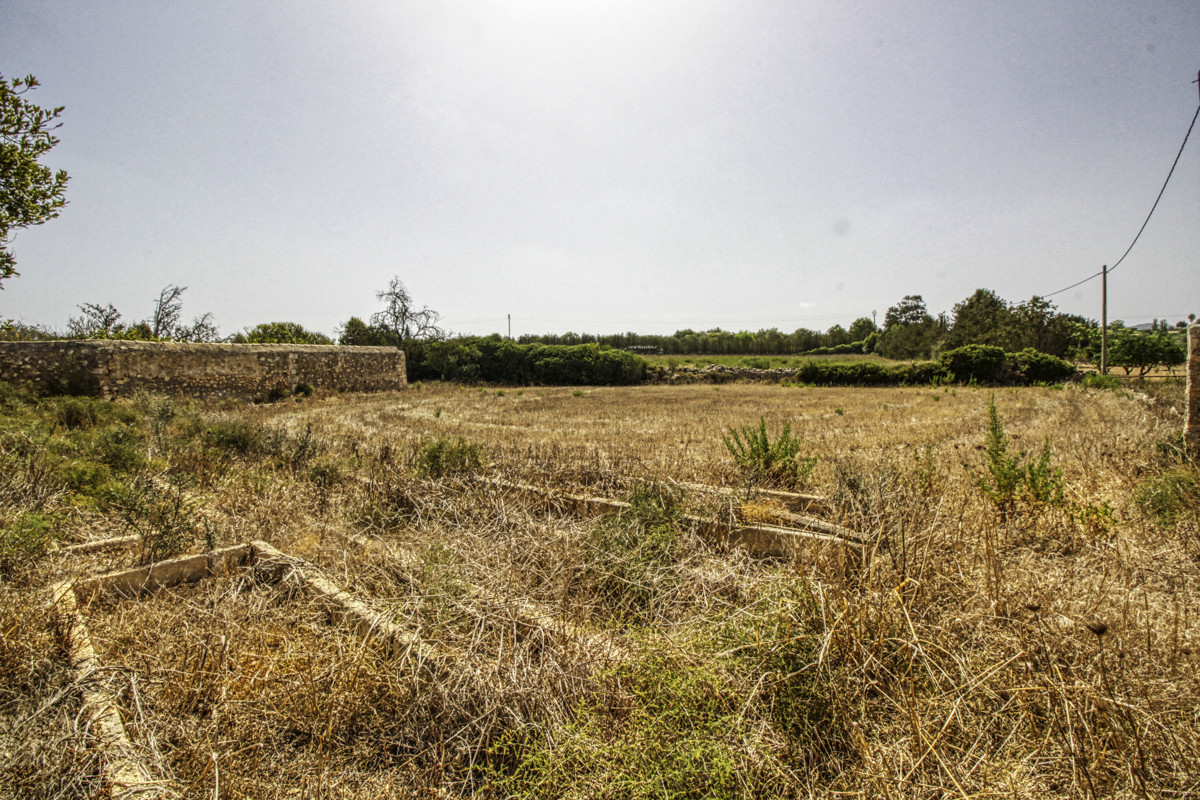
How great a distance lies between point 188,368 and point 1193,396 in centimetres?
1928

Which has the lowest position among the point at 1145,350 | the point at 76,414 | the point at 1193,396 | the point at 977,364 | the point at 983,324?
the point at 76,414

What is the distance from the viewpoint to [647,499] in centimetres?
419

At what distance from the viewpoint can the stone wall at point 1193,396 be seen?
507 centimetres

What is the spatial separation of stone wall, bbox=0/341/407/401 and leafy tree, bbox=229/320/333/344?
11879mm

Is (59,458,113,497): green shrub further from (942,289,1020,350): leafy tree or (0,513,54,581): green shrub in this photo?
(942,289,1020,350): leafy tree

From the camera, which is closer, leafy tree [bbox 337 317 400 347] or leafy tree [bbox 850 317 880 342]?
leafy tree [bbox 337 317 400 347]

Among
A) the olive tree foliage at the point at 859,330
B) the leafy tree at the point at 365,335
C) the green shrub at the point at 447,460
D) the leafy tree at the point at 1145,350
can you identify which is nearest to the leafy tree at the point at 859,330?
the olive tree foliage at the point at 859,330

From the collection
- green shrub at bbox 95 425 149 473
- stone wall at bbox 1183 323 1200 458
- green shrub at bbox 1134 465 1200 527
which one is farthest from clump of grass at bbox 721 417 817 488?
green shrub at bbox 95 425 149 473

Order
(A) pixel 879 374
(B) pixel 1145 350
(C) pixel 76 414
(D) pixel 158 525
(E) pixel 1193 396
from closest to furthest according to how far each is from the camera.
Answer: (D) pixel 158 525
(E) pixel 1193 396
(C) pixel 76 414
(B) pixel 1145 350
(A) pixel 879 374

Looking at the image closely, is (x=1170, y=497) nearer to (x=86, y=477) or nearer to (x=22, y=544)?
(x=22, y=544)

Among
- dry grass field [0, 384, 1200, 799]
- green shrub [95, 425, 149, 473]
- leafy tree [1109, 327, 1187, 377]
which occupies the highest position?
leafy tree [1109, 327, 1187, 377]

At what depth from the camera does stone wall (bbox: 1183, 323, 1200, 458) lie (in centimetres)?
507

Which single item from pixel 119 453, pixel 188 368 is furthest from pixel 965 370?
pixel 188 368

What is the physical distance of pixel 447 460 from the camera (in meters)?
5.53
